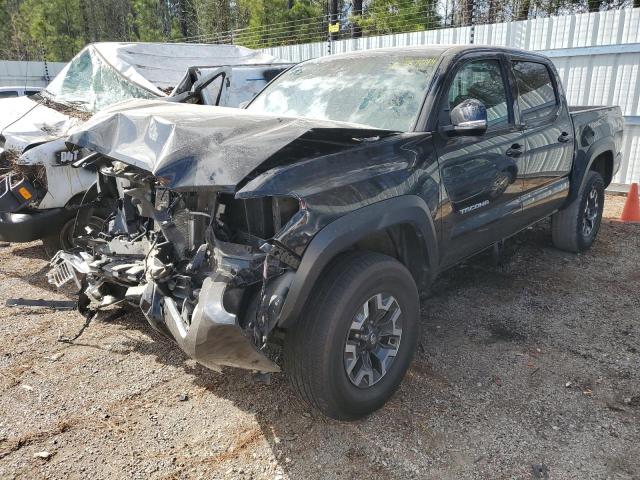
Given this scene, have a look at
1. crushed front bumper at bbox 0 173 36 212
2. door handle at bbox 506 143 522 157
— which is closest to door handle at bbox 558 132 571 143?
door handle at bbox 506 143 522 157

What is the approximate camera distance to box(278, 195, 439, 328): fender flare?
2359mm

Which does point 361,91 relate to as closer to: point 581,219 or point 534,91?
point 534,91

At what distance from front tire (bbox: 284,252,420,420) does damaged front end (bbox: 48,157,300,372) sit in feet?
0.69

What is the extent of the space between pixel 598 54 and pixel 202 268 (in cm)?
791

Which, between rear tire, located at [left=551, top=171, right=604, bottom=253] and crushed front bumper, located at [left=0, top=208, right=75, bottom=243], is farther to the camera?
rear tire, located at [left=551, top=171, right=604, bottom=253]

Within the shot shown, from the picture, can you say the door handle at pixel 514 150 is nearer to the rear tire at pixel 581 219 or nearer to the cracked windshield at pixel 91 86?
the rear tire at pixel 581 219

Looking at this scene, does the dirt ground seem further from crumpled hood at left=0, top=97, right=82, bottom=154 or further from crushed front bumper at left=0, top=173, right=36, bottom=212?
crumpled hood at left=0, top=97, right=82, bottom=154

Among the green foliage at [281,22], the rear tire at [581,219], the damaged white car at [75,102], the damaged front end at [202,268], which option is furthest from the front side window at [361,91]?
the green foliage at [281,22]

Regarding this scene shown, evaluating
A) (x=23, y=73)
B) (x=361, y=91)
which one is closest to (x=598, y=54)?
(x=361, y=91)

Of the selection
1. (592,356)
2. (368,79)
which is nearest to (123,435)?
(368,79)

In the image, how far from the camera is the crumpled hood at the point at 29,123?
15.4 ft

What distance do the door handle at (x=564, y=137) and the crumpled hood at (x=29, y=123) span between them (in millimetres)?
4416

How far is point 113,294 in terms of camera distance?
3383mm

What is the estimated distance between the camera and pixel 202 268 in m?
2.61
